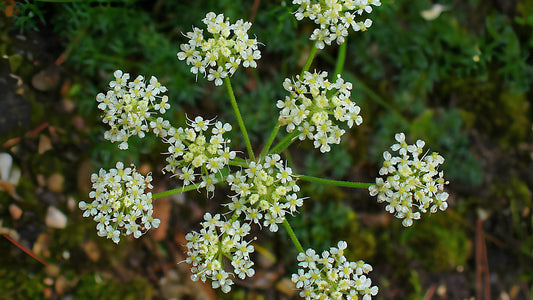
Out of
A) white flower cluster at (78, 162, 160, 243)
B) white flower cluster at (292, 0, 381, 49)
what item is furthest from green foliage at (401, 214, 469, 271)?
white flower cluster at (78, 162, 160, 243)

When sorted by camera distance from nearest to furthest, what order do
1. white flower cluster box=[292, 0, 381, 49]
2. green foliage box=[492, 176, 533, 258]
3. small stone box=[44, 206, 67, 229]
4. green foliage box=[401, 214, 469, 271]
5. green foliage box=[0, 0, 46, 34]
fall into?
white flower cluster box=[292, 0, 381, 49] < green foliage box=[0, 0, 46, 34] < small stone box=[44, 206, 67, 229] < green foliage box=[401, 214, 469, 271] < green foliage box=[492, 176, 533, 258]

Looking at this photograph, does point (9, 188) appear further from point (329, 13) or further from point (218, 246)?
point (329, 13)

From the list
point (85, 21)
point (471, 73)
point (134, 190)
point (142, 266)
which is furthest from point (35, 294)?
point (471, 73)

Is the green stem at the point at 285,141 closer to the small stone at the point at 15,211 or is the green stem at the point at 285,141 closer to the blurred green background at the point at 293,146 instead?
the blurred green background at the point at 293,146

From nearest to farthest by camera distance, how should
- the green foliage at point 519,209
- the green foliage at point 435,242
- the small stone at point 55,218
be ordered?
the small stone at point 55,218 → the green foliage at point 435,242 → the green foliage at point 519,209

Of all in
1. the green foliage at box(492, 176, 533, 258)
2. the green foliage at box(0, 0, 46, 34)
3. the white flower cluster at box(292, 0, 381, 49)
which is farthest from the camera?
the green foliage at box(492, 176, 533, 258)

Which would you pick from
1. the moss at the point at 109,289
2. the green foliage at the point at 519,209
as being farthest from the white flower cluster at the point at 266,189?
the green foliage at the point at 519,209

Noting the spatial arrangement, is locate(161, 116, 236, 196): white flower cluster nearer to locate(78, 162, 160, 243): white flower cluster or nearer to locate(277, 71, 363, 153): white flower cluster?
locate(78, 162, 160, 243): white flower cluster

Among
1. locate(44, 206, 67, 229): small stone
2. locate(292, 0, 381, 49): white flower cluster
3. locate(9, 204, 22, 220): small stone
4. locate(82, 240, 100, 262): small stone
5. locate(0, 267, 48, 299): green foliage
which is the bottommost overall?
locate(0, 267, 48, 299): green foliage

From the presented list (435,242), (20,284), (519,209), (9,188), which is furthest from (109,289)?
(519,209)
